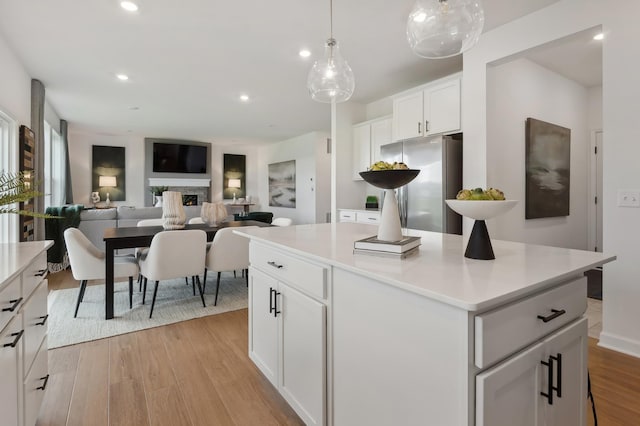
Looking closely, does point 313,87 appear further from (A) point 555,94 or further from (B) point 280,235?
(A) point 555,94

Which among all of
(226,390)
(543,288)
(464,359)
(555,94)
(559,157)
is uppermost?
(555,94)

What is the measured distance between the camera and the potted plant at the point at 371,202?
4982mm

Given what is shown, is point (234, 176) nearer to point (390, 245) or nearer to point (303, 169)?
point (303, 169)

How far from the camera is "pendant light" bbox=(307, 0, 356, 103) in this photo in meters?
2.25

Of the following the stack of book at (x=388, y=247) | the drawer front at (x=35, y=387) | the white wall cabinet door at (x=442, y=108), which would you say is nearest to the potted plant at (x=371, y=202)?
the white wall cabinet door at (x=442, y=108)

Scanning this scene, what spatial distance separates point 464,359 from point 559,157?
4.33 m

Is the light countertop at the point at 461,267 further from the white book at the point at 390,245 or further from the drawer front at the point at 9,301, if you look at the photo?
the drawer front at the point at 9,301

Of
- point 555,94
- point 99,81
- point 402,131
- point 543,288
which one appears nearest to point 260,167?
point 99,81

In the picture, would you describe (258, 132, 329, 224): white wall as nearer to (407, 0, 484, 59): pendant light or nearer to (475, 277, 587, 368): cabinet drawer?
(407, 0, 484, 59): pendant light

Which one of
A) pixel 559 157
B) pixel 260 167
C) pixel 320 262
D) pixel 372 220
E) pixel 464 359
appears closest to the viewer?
pixel 464 359

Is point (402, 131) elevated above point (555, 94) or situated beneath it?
situated beneath

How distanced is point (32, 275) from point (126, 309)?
2048 mm

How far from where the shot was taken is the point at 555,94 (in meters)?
4.14

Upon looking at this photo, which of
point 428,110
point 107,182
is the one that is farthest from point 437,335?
point 107,182
